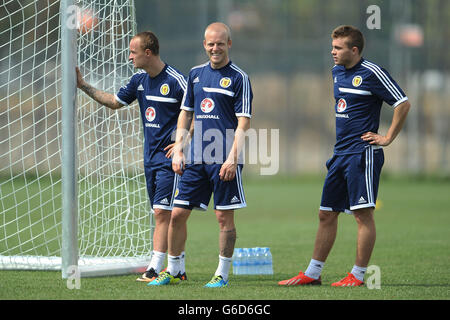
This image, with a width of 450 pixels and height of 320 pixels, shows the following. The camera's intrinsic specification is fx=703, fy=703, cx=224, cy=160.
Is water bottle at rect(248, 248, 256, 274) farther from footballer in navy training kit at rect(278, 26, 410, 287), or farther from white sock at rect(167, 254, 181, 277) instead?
white sock at rect(167, 254, 181, 277)

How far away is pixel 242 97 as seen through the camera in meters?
5.37

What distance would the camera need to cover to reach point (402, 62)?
2172 cm

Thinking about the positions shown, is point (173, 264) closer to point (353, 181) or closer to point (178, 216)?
point (178, 216)

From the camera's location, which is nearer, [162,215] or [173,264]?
[173,264]

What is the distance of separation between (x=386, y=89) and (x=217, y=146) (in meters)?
1.41

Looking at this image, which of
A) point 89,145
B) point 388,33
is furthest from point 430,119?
point 89,145

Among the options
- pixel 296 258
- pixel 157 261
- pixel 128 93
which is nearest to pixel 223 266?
pixel 157 261

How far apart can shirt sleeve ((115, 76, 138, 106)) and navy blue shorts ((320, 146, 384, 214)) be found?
1.78 meters

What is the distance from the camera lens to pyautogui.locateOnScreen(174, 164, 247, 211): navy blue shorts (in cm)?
535

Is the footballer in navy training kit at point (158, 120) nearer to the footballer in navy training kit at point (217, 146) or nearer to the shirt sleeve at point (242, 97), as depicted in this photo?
the footballer in navy training kit at point (217, 146)

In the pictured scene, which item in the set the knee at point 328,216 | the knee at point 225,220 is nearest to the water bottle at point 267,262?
the knee at point 328,216

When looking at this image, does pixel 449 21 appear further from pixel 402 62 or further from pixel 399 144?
pixel 399 144
